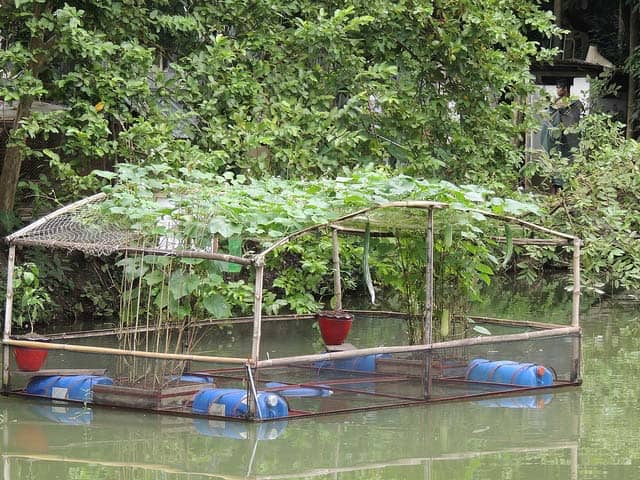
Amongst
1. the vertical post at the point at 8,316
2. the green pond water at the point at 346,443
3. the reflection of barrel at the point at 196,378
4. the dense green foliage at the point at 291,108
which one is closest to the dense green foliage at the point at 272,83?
the dense green foliage at the point at 291,108

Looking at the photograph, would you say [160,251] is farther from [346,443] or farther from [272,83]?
[272,83]

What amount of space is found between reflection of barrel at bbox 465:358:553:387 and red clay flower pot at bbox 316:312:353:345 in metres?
1.15

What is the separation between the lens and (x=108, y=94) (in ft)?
35.9

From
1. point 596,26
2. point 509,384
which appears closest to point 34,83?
point 509,384

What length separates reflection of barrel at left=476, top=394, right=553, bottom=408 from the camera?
354 inches

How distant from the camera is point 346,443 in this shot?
25.0 ft

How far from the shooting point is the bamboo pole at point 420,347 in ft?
25.7

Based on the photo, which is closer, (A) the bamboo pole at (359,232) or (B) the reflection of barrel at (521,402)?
(B) the reflection of barrel at (521,402)

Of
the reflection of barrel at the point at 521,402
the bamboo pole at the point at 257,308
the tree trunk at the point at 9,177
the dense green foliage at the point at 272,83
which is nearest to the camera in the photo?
the bamboo pole at the point at 257,308

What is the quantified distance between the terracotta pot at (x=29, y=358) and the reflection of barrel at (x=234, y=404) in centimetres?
126

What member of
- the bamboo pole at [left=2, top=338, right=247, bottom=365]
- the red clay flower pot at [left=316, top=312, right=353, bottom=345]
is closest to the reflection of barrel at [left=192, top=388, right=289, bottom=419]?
the bamboo pole at [left=2, top=338, right=247, bottom=365]

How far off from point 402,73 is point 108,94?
Result: 3.60 metres

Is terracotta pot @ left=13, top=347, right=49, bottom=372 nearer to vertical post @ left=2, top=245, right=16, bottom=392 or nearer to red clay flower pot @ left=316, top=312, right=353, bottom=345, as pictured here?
vertical post @ left=2, top=245, right=16, bottom=392

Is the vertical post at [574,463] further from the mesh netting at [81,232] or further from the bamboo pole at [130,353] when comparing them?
the mesh netting at [81,232]
